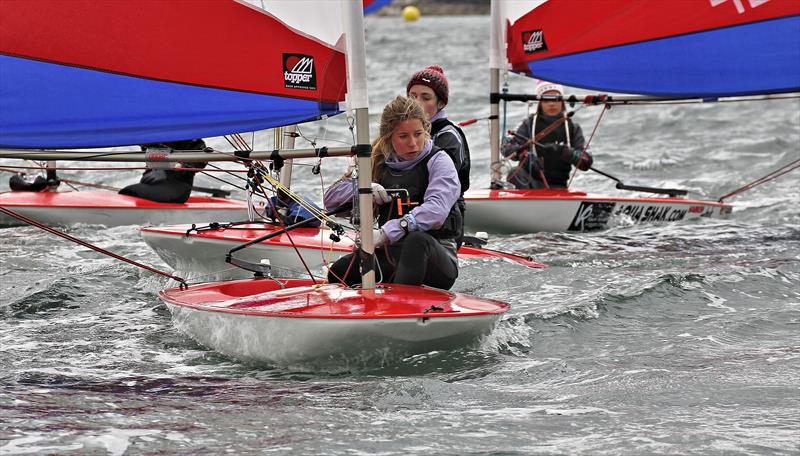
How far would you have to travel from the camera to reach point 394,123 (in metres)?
4.59

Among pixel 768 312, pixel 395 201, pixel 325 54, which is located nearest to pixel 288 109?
pixel 325 54

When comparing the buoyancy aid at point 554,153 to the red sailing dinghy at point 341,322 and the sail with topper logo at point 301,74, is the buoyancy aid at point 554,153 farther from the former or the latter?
the sail with topper logo at point 301,74

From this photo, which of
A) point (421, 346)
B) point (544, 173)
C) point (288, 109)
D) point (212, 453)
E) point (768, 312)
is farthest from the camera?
point (544, 173)

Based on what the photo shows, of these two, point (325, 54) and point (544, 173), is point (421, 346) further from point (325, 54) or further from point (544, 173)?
point (544, 173)

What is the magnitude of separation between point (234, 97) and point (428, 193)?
82cm

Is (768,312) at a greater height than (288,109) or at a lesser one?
lesser

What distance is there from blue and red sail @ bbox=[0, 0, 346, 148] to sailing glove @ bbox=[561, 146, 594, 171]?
14.0 feet

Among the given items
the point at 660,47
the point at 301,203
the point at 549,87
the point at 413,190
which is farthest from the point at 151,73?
the point at 549,87

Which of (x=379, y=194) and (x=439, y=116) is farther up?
(x=439, y=116)

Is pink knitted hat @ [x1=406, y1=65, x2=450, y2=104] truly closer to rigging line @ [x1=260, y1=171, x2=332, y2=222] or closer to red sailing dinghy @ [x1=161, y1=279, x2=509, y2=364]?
rigging line @ [x1=260, y1=171, x2=332, y2=222]

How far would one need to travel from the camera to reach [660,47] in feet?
26.5

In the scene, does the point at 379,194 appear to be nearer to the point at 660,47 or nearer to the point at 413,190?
the point at 413,190

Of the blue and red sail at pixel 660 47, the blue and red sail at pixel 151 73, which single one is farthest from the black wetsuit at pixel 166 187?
the blue and red sail at pixel 151 73

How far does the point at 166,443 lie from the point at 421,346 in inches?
41.2
